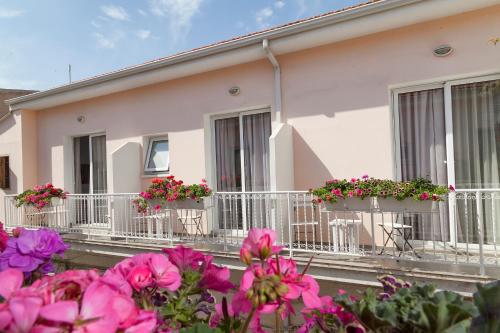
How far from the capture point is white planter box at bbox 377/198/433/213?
4176mm

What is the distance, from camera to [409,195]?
13.9ft

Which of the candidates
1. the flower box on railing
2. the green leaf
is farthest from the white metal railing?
the green leaf

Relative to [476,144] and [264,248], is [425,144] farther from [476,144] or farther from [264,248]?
[264,248]

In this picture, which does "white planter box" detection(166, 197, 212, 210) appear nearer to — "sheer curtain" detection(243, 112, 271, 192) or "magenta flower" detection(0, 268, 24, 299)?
"sheer curtain" detection(243, 112, 271, 192)

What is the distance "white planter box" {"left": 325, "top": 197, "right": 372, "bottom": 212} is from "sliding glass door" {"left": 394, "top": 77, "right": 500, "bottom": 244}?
1107 mm

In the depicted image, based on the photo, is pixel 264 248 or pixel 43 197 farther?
pixel 43 197

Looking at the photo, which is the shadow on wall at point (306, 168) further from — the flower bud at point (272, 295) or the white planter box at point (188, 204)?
the flower bud at point (272, 295)

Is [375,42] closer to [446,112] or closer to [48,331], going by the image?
[446,112]

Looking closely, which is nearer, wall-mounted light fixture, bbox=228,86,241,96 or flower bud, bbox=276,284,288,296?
flower bud, bbox=276,284,288,296

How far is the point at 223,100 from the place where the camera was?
23.3 ft

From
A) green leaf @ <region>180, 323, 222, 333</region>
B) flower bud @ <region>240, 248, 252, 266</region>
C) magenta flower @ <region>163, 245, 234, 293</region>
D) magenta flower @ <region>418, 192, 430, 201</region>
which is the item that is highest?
flower bud @ <region>240, 248, 252, 266</region>

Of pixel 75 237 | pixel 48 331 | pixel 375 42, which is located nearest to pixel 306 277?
pixel 48 331

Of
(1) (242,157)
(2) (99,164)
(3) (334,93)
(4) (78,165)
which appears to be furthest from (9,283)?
(4) (78,165)

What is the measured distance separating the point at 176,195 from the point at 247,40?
2.85 meters
